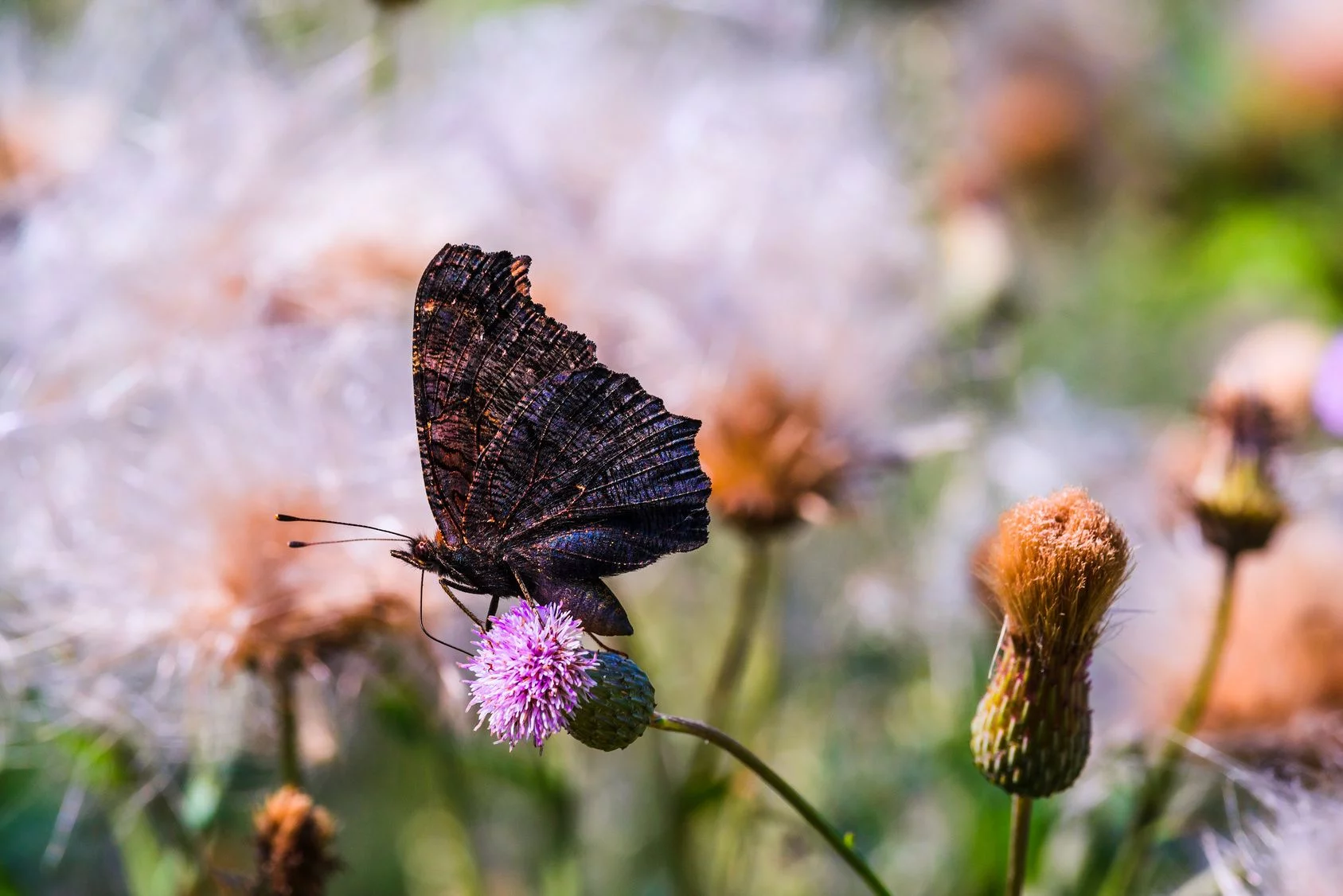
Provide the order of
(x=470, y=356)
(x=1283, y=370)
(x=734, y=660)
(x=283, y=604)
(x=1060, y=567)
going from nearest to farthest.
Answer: (x=1060, y=567) → (x=470, y=356) → (x=283, y=604) → (x=734, y=660) → (x=1283, y=370)

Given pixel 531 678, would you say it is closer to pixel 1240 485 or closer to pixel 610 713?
pixel 610 713

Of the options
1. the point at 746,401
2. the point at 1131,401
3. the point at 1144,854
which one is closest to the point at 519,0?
the point at 1131,401

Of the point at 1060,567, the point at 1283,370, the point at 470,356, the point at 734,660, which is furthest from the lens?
the point at 1283,370

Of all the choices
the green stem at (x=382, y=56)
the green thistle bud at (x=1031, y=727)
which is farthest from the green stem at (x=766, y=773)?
the green stem at (x=382, y=56)

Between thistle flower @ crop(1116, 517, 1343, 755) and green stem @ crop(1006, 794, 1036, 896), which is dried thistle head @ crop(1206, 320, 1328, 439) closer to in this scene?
thistle flower @ crop(1116, 517, 1343, 755)

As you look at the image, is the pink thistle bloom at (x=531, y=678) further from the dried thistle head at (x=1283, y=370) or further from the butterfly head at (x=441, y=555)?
the dried thistle head at (x=1283, y=370)

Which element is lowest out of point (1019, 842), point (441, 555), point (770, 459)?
point (1019, 842)

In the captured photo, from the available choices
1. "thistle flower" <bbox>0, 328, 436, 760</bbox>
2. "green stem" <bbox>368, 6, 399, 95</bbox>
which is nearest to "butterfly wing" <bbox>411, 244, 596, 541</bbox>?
"thistle flower" <bbox>0, 328, 436, 760</bbox>

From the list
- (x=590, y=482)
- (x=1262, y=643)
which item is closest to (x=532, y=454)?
(x=590, y=482)
